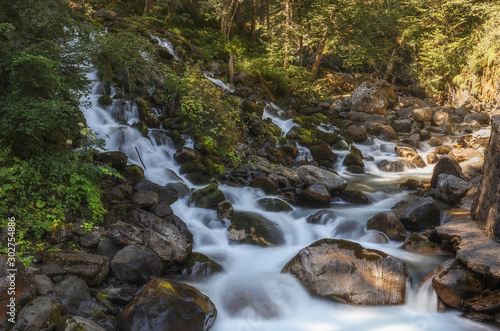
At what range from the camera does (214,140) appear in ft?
36.1

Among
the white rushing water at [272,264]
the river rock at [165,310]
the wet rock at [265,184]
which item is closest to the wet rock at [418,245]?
the white rushing water at [272,264]

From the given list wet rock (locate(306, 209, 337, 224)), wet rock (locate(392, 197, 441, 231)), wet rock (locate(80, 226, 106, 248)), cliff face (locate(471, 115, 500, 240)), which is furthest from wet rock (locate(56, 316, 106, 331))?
wet rock (locate(392, 197, 441, 231))

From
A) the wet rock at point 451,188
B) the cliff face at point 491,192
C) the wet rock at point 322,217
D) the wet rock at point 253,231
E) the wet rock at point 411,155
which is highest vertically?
the cliff face at point 491,192

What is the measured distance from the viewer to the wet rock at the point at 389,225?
26.1ft

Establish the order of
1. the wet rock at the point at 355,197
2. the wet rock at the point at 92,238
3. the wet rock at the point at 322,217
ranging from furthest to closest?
the wet rock at the point at 355,197 → the wet rock at the point at 322,217 → the wet rock at the point at 92,238

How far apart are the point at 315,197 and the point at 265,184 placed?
5.15ft

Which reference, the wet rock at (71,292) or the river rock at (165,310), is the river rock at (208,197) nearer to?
the river rock at (165,310)

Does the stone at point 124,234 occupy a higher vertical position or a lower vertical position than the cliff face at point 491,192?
lower

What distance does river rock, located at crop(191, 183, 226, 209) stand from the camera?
8883 millimetres

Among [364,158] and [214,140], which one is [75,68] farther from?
[364,158]

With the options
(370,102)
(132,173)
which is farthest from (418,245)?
(370,102)

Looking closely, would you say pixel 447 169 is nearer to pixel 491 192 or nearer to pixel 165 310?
pixel 491 192

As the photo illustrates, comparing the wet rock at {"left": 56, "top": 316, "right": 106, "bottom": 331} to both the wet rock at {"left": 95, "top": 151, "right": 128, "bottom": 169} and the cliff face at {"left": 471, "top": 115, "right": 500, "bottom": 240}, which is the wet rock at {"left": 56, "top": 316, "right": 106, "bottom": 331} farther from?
the cliff face at {"left": 471, "top": 115, "right": 500, "bottom": 240}

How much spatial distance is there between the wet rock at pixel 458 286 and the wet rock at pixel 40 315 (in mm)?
5976
